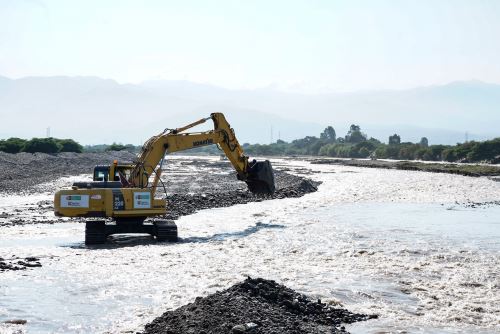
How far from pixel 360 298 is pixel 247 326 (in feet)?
15.5

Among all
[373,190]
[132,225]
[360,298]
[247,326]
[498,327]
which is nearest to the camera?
[247,326]

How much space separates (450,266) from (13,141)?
8679 cm

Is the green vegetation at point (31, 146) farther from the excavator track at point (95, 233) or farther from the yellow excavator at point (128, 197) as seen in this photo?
the excavator track at point (95, 233)

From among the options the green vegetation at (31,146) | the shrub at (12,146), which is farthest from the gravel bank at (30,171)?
the shrub at (12,146)

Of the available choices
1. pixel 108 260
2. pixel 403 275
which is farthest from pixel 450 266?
pixel 108 260

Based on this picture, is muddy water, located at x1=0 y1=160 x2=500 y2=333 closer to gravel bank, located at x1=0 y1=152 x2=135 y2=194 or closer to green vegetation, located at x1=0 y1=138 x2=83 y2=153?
gravel bank, located at x1=0 y1=152 x2=135 y2=194

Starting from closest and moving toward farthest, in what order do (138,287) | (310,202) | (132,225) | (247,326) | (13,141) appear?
1. (247,326)
2. (138,287)
3. (132,225)
4. (310,202)
5. (13,141)

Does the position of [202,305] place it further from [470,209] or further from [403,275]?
[470,209]

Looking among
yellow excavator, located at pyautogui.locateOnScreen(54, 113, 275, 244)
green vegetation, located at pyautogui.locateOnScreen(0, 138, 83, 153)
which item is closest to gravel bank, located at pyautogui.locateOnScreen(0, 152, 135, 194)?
green vegetation, located at pyautogui.locateOnScreen(0, 138, 83, 153)

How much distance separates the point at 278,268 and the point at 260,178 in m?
10.1

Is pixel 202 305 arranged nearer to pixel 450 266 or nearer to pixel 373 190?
pixel 450 266

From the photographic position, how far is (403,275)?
17078 millimetres

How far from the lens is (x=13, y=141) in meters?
95.4

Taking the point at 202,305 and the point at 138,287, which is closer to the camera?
the point at 202,305
